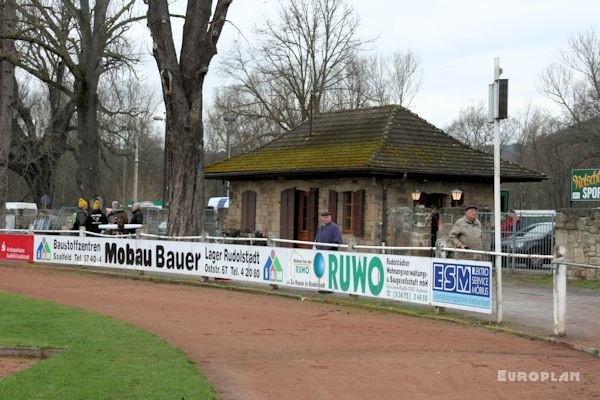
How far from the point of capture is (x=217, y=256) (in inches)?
797

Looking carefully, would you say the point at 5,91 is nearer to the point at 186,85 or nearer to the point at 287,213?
the point at 186,85

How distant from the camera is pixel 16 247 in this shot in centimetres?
2662

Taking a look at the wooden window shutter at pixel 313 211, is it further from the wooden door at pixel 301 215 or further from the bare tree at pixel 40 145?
the bare tree at pixel 40 145

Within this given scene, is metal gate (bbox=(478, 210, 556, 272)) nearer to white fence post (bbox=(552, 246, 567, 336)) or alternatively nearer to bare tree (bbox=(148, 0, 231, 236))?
bare tree (bbox=(148, 0, 231, 236))

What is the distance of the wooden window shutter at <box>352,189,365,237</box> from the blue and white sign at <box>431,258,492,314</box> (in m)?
14.1

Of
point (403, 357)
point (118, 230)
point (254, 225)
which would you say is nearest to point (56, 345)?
point (403, 357)

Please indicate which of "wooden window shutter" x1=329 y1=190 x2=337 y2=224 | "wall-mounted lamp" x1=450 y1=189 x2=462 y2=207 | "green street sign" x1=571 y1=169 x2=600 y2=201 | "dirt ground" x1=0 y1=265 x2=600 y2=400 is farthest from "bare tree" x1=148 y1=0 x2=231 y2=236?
"green street sign" x1=571 y1=169 x2=600 y2=201

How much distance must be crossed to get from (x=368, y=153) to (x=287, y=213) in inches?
179

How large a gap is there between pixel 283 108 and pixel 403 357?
44325mm

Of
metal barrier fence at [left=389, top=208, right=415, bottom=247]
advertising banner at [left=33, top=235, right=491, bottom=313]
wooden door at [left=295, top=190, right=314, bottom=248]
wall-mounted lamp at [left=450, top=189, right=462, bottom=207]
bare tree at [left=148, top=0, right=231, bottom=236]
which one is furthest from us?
wooden door at [left=295, top=190, right=314, bottom=248]

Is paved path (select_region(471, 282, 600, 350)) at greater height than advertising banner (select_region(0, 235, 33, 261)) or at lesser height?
lesser

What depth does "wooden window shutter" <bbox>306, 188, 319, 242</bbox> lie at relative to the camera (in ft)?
103

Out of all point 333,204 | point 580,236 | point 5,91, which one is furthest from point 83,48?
point 580,236

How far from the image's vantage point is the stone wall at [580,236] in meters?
22.4
